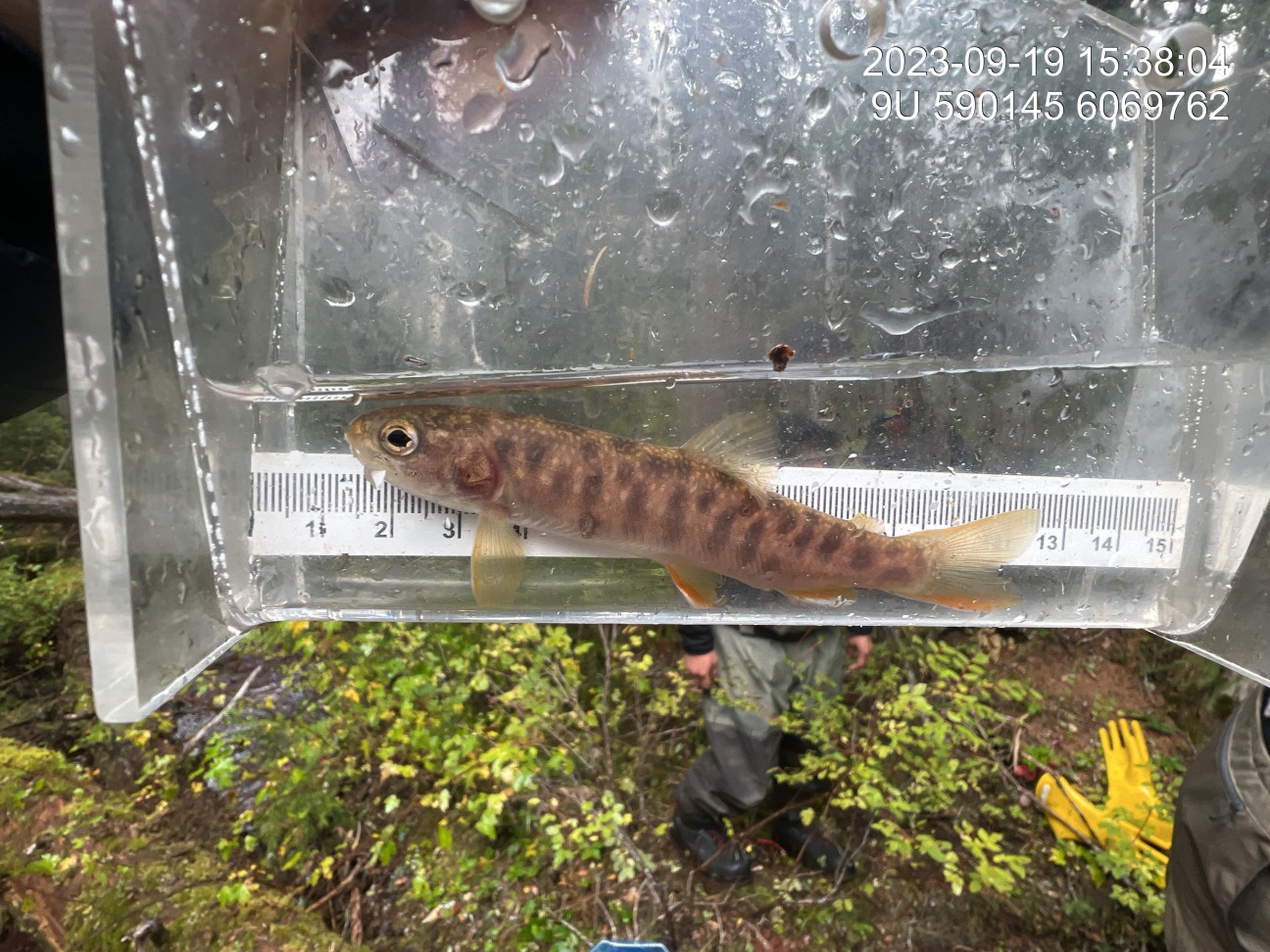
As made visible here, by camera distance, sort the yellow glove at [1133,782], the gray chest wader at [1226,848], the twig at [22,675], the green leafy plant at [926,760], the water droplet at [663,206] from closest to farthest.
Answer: the water droplet at [663,206] < the gray chest wader at [1226,848] < the green leafy plant at [926,760] < the yellow glove at [1133,782] < the twig at [22,675]

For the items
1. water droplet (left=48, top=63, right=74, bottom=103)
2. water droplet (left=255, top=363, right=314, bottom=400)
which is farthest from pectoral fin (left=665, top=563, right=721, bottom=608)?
water droplet (left=48, top=63, right=74, bottom=103)

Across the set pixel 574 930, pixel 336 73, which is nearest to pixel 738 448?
pixel 336 73

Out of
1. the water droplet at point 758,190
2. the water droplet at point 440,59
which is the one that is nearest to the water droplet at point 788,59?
the water droplet at point 758,190

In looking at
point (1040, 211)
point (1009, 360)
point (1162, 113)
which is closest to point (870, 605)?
point (1009, 360)

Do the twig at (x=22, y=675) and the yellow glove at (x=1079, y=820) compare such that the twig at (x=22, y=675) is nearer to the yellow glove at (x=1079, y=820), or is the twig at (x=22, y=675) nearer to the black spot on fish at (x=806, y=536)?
the black spot on fish at (x=806, y=536)

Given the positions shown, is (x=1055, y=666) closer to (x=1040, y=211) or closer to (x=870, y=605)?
(x=870, y=605)

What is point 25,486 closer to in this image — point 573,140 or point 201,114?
point 201,114
